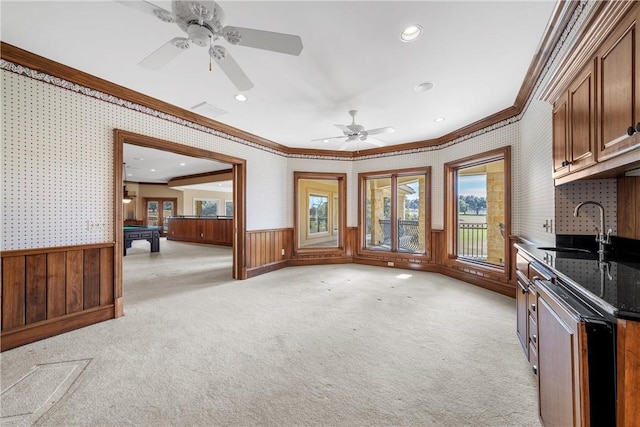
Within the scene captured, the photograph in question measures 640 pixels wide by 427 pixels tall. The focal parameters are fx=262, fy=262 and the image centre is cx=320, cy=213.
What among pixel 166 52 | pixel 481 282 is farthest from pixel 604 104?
pixel 481 282

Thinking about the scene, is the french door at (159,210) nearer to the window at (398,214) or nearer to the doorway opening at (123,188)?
the doorway opening at (123,188)

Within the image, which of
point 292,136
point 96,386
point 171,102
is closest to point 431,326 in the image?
point 96,386

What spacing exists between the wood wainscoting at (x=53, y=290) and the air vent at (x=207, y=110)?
2059mm

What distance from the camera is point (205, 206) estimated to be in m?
13.2

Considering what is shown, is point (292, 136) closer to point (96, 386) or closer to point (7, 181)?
point (7, 181)

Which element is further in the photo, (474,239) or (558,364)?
(474,239)

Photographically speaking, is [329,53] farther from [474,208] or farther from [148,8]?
[474,208]

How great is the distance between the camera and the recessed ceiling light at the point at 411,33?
81.7 inches

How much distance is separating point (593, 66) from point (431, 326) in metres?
2.43

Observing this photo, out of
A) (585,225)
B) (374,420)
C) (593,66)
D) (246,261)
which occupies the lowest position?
(374,420)

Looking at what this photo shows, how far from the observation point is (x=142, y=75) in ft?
9.18

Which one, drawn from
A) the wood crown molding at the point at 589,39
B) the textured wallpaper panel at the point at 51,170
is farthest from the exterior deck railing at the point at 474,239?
the textured wallpaper panel at the point at 51,170

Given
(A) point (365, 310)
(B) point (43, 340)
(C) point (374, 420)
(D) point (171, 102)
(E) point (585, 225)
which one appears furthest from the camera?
(D) point (171, 102)

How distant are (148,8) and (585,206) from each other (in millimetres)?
3535
